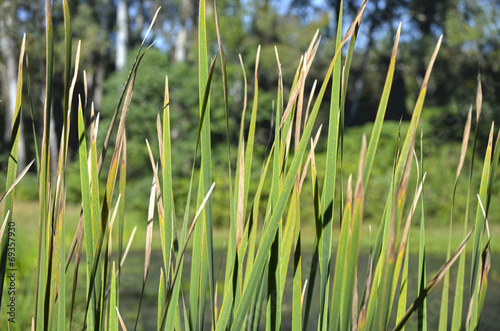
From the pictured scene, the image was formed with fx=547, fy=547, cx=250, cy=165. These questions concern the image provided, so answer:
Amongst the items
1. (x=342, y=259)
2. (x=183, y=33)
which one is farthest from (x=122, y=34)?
(x=342, y=259)

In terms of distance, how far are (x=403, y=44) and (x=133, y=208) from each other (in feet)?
17.9

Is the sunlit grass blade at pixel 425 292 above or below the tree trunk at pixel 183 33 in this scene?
below

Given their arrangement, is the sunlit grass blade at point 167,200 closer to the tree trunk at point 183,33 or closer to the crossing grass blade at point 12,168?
the crossing grass blade at point 12,168

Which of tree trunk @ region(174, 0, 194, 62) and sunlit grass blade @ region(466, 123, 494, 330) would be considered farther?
tree trunk @ region(174, 0, 194, 62)

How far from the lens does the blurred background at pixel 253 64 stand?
6.25 meters

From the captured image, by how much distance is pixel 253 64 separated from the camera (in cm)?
794

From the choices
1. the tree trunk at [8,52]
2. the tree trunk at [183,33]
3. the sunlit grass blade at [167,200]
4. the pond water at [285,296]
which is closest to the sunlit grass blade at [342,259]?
the sunlit grass blade at [167,200]

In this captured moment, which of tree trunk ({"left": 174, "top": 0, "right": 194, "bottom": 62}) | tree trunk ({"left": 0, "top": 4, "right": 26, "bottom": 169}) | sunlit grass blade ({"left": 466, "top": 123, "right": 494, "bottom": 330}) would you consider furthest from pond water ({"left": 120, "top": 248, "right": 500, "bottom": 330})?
tree trunk ({"left": 174, "top": 0, "right": 194, "bottom": 62})

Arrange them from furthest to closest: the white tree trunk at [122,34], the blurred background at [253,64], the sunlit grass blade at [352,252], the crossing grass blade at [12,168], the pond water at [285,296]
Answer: the white tree trunk at [122,34], the blurred background at [253,64], the pond water at [285,296], the crossing grass blade at [12,168], the sunlit grass blade at [352,252]

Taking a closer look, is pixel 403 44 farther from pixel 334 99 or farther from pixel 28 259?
pixel 334 99

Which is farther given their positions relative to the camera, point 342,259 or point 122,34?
point 122,34

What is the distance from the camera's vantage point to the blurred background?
20.5 feet

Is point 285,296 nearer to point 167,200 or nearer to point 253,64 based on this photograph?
point 167,200

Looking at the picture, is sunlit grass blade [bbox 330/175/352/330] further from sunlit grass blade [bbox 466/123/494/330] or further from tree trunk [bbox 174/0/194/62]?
tree trunk [bbox 174/0/194/62]
